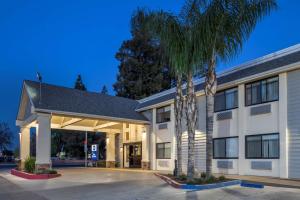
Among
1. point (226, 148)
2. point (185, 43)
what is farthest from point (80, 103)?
point (185, 43)

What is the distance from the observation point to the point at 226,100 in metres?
20.7

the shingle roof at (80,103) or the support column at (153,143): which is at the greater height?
the shingle roof at (80,103)

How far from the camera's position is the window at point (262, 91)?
17719 millimetres

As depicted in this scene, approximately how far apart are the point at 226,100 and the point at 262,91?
2719 mm

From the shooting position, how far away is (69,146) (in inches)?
2368

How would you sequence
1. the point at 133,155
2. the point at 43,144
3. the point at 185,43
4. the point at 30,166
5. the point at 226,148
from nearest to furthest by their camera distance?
the point at 185,43 < the point at 226,148 < the point at 43,144 < the point at 30,166 < the point at 133,155

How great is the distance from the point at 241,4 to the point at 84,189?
9822 mm

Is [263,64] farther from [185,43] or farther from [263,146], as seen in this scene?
[185,43]

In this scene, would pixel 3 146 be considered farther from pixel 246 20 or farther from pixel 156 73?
pixel 246 20

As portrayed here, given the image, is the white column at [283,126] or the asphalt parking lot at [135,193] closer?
the asphalt parking lot at [135,193]

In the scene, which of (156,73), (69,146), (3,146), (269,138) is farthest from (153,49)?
(3,146)

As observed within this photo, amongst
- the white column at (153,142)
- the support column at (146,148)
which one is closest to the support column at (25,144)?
the support column at (146,148)

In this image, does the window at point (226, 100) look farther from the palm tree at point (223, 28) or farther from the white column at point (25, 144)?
the white column at point (25, 144)

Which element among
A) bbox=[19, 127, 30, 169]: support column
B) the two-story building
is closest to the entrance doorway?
the two-story building
